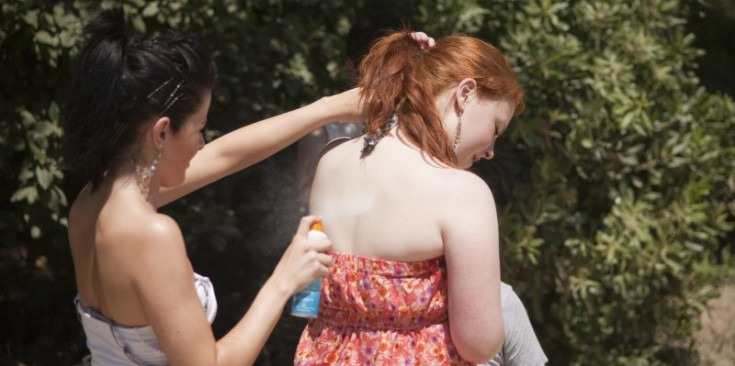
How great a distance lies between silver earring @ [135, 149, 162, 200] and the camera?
228cm

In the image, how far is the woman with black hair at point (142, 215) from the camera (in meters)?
2.19

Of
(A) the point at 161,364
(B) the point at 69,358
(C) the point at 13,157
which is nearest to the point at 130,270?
→ (A) the point at 161,364

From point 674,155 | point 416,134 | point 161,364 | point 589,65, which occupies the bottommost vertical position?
point 674,155

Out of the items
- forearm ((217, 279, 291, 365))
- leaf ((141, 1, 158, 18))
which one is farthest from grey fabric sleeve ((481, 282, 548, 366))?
leaf ((141, 1, 158, 18))

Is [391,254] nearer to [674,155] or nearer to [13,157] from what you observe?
[13,157]

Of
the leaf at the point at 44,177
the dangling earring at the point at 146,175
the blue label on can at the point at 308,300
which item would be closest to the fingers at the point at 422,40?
the blue label on can at the point at 308,300

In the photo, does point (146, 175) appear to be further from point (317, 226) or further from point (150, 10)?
point (150, 10)

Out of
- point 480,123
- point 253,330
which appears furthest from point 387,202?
point 253,330

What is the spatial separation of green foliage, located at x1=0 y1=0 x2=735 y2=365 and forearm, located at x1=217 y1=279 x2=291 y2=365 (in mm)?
2470

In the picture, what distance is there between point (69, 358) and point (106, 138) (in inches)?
126

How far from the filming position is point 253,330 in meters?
2.31

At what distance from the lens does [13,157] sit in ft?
15.4

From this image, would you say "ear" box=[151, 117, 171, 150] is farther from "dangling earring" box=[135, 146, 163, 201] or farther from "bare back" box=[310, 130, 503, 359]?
"bare back" box=[310, 130, 503, 359]

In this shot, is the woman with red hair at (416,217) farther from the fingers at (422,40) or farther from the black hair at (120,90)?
the black hair at (120,90)
